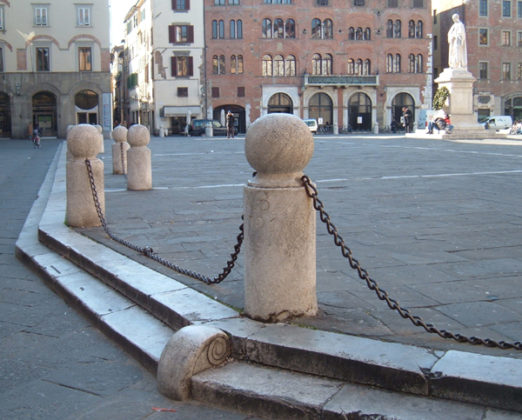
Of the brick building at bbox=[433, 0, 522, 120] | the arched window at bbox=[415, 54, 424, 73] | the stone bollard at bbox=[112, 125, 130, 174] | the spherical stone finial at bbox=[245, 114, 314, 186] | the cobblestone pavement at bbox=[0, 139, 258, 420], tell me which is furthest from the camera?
the brick building at bbox=[433, 0, 522, 120]

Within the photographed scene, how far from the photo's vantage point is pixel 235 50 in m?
55.2

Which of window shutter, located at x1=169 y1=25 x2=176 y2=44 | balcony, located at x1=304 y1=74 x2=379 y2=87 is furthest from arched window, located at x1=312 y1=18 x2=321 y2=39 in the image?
window shutter, located at x1=169 y1=25 x2=176 y2=44

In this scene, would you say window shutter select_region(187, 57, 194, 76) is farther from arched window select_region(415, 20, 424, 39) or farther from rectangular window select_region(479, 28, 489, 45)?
rectangular window select_region(479, 28, 489, 45)

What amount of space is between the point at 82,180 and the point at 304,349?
14.0 ft

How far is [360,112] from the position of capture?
5853 cm

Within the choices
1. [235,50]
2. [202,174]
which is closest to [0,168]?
[202,174]

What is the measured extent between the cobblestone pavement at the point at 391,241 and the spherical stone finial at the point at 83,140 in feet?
2.70

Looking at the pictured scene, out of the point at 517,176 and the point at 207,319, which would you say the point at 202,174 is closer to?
the point at 517,176

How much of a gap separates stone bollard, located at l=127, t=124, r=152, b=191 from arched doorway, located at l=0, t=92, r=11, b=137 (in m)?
41.3

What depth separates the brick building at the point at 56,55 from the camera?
4716 centimetres

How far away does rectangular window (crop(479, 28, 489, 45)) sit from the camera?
195ft

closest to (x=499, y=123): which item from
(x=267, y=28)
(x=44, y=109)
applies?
(x=267, y=28)

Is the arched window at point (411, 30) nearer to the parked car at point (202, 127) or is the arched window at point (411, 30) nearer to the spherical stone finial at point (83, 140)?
the parked car at point (202, 127)

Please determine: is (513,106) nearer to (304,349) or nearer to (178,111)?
(178,111)
